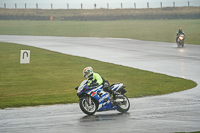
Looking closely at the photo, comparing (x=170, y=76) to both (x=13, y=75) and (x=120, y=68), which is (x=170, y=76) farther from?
(x=13, y=75)

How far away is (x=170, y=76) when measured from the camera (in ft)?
70.7

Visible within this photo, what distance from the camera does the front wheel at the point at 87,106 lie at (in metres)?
11.9

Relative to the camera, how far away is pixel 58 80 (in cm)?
2116

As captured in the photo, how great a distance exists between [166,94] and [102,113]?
457cm

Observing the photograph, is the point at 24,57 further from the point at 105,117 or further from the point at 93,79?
the point at 105,117

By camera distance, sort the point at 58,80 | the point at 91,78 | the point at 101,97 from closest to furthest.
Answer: the point at 101,97 < the point at 91,78 < the point at 58,80

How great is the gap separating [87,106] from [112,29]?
54955mm

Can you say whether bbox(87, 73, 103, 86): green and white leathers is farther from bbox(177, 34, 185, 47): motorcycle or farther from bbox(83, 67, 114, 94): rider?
bbox(177, 34, 185, 47): motorcycle

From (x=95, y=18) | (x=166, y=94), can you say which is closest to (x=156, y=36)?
(x=95, y=18)

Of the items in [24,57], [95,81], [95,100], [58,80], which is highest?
[95,81]

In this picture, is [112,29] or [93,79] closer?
[93,79]

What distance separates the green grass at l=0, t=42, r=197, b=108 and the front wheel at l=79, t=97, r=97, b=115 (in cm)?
281

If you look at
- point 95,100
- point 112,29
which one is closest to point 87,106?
point 95,100

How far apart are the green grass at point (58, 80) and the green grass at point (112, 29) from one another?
21173 mm
